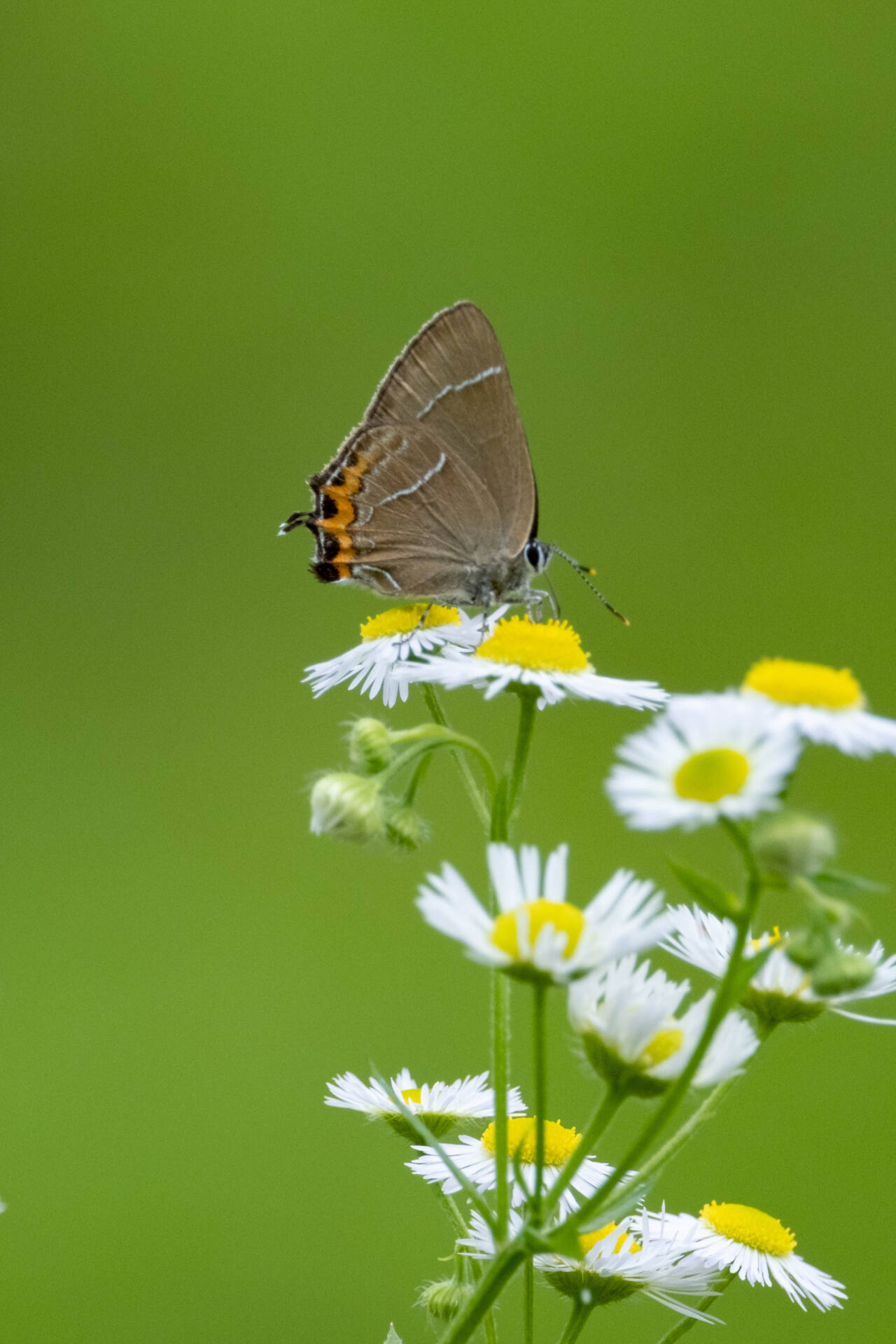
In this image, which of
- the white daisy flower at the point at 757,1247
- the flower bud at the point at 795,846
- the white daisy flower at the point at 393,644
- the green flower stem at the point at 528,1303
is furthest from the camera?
the white daisy flower at the point at 393,644

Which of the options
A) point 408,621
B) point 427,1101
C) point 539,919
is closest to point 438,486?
point 408,621

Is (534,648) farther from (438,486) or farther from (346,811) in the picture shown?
(438,486)

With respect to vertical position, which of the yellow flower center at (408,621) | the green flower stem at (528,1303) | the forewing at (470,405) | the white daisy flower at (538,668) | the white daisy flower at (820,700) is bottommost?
the green flower stem at (528,1303)

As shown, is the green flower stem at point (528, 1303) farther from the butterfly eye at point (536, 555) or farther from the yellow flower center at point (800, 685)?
the butterfly eye at point (536, 555)

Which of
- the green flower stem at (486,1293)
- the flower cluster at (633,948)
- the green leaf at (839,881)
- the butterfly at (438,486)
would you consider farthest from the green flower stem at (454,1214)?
the butterfly at (438,486)

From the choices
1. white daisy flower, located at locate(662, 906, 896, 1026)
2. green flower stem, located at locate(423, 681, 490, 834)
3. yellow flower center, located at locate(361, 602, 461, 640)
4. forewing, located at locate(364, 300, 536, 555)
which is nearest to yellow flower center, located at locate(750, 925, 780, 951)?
white daisy flower, located at locate(662, 906, 896, 1026)

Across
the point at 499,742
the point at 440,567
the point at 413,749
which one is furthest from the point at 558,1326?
the point at 413,749

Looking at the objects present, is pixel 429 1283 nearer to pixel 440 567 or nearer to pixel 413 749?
pixel 413 749
